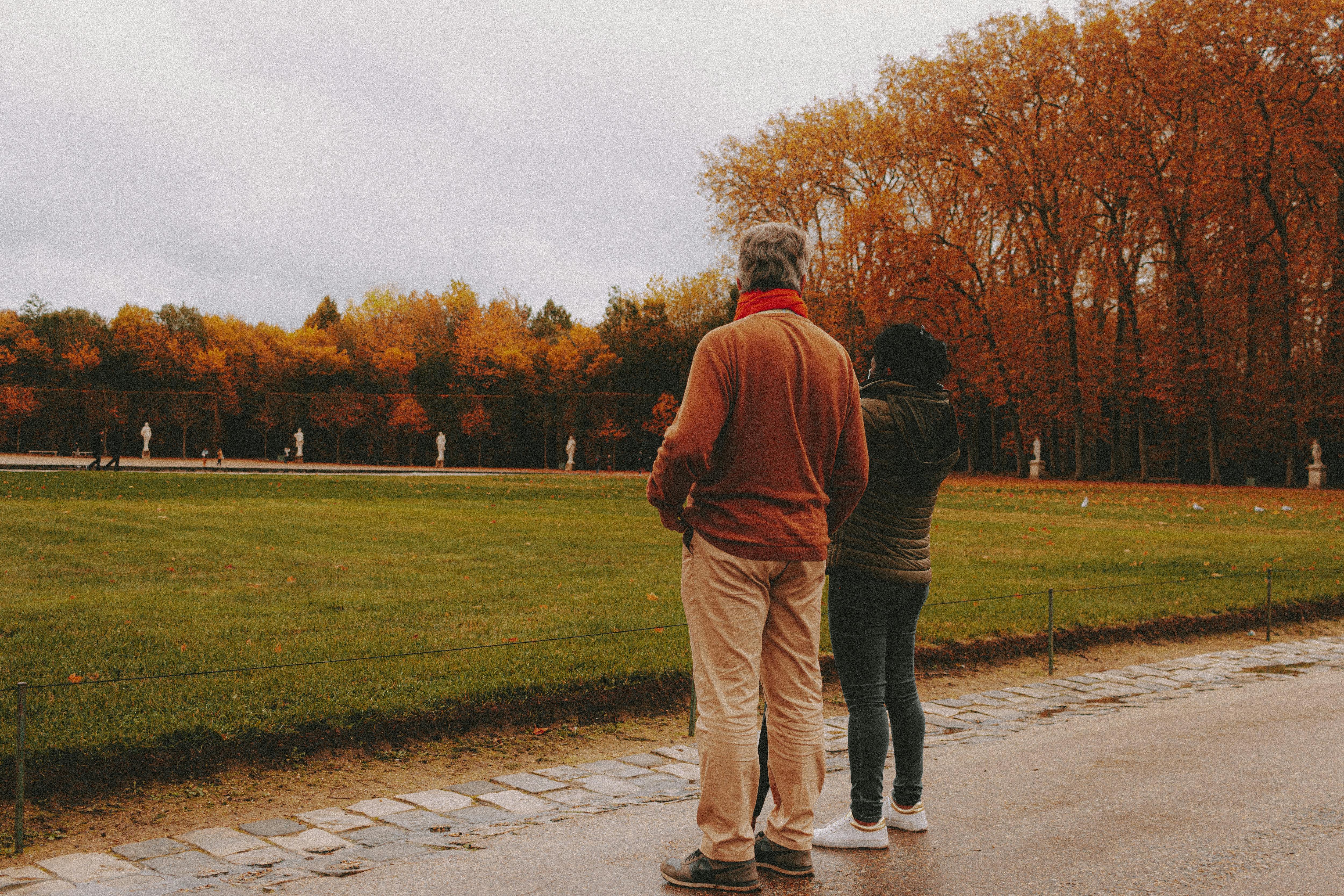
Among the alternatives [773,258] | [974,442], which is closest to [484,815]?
[773,258]

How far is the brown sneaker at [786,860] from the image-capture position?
3762 millimetres

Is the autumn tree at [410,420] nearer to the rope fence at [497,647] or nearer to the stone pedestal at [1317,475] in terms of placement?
the stone pedestal at [1317,475]

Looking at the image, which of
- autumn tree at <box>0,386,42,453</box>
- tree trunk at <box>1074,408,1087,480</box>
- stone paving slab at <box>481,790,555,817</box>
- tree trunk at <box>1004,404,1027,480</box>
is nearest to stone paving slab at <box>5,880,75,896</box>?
stone paving slab at <box>481,790,555,817</box>

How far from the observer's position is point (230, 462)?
5584cm

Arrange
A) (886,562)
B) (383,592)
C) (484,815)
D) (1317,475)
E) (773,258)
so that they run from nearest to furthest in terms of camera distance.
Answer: (773,258) < (886,562) < (484,815) < (383,592) < (1317,475)

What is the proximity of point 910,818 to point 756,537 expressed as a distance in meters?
1.67

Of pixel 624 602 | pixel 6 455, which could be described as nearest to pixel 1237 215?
pixel 624 602

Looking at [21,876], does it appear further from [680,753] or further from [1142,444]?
[1142,444]

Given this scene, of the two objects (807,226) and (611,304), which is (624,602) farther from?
(611,304)

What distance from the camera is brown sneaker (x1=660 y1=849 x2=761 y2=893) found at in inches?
141

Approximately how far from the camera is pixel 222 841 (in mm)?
4270

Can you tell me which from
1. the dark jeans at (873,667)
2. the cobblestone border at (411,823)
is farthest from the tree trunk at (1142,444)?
the dark jeans at (873,667)

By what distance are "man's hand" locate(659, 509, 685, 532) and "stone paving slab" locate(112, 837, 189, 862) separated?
2.37 metres

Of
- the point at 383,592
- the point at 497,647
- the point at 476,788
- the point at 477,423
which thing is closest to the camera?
the point at 476,788
